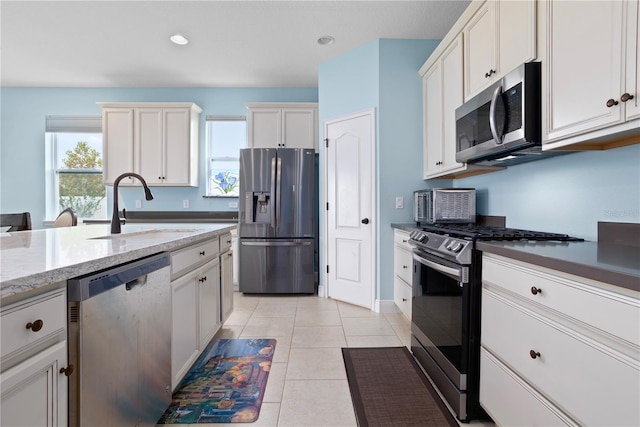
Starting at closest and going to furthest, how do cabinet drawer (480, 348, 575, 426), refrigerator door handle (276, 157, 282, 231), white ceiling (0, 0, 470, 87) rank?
cabinet drawer (480, 348, 575, 426)
white ceiling (0, 0, 470, 87)
refrigerator door handle (276, 157, 282, 231)

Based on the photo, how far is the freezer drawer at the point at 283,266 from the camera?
3682 millimetres

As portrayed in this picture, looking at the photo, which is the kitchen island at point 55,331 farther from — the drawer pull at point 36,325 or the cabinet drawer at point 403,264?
the cabinet drawer at point 403,264

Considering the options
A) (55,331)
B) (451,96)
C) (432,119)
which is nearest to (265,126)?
(432,119)

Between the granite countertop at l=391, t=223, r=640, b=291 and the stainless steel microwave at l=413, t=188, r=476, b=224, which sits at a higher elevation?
the stainless steel microwave at l=413, t=188, r=476, b=224

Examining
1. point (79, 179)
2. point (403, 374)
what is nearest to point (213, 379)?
point (403, 374)

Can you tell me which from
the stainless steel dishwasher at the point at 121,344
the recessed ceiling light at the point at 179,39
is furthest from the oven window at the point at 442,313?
the recessed ceiling light at the point at 179,39

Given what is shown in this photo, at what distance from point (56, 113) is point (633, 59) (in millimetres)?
6184

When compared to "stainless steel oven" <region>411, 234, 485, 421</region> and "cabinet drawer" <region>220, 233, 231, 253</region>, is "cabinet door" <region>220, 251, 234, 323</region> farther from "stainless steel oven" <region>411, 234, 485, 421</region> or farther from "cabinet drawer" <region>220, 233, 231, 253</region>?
"stainless steel oven" <region>411, 234, 485, 421</region>

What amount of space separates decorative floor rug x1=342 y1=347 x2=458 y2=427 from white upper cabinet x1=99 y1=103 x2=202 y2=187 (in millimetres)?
3447

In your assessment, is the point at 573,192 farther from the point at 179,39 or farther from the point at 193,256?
the point at 179,39

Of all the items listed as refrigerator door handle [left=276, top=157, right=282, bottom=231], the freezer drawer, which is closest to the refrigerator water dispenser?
refrigerator door handle [left=276, top=157, right=282, bottom=231]

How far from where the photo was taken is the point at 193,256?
1812mm

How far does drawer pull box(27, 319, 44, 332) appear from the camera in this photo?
0.73m

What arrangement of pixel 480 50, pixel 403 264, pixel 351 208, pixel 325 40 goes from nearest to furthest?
pixel 480 50 → pixel 403 264 → pixel 325 40 → pixel 351 208
